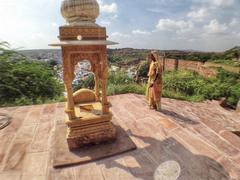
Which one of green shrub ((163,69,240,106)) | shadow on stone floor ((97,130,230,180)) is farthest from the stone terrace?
green shrub ((163,69,240,106))

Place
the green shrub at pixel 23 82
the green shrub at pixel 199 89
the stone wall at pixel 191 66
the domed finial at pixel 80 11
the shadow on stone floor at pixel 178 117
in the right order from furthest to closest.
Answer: the stone wall at pixel 191 66 < the green shrub at pixel 199 89 < the green shrub at pixel 23 82 < the shadow on stone floor at pixel 178 117 < the domed finial at pixel 80 11

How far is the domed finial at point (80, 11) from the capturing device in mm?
2752

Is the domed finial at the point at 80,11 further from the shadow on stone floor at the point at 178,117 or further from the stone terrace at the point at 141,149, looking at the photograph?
the shadow on stone floor at the point at 178,117

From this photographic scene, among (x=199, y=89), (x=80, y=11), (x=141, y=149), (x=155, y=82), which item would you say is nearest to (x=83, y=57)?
(x=80, y=11)

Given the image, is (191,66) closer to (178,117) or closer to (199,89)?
(199,89)

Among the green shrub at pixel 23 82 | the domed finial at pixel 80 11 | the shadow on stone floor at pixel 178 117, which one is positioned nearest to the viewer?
the domed finial at pixel 80 11

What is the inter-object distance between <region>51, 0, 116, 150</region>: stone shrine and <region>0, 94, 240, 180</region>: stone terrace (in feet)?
1.66

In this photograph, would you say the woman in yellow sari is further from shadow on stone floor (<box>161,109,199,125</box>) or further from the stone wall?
the stone wall

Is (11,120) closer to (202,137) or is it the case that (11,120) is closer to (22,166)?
(22,166)

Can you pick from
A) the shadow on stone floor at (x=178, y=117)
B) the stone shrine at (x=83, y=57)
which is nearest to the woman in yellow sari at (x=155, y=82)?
the shadow on stone floor at (x=178, y=117)

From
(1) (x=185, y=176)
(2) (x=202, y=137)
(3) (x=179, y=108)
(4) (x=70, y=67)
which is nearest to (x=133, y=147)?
(1) (x=185, y=176)

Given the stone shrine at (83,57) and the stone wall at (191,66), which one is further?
the stone wall at (191,66)

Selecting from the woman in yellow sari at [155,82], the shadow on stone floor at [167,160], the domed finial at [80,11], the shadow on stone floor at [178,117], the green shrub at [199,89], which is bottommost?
the green shrub at [199,89]

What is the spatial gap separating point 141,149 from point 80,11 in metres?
2.48
